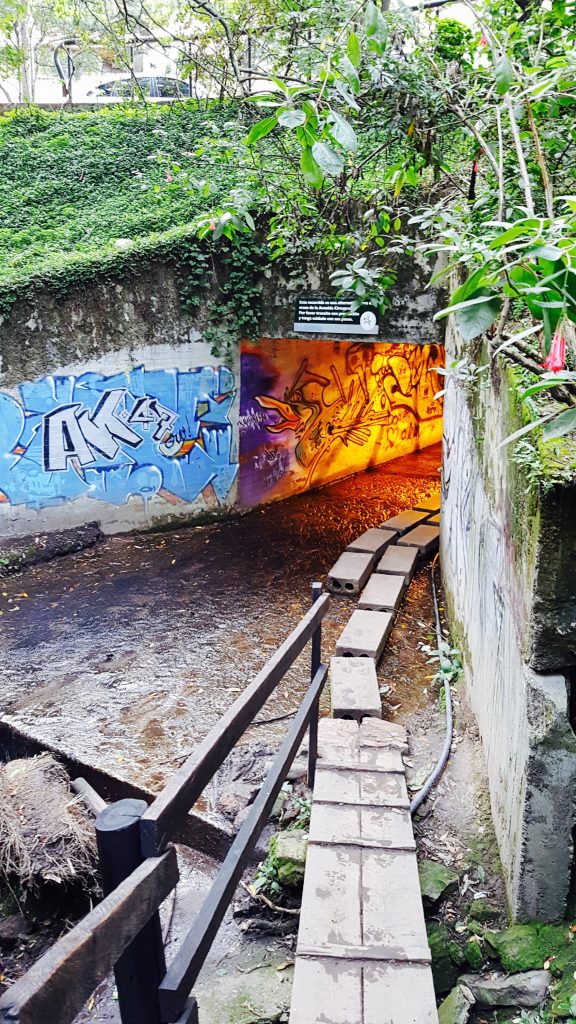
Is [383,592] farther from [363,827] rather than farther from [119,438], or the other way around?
[119,438]

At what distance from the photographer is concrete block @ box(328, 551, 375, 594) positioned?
780cm

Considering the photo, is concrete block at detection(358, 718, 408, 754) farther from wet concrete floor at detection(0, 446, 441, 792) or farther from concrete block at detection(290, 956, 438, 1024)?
concrete block at detection(290, 956, 438, 1024)

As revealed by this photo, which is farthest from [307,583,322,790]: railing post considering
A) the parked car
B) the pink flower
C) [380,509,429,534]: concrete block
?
the parked car

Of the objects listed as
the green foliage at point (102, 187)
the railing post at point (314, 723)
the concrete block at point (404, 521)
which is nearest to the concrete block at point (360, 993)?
the railing post at point (314, 723)

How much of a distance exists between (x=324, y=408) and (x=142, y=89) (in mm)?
9686

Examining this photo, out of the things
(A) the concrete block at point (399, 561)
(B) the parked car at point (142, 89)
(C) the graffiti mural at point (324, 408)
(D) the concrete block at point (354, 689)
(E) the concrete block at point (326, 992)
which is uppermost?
(B) the parked car at point (142, 89)

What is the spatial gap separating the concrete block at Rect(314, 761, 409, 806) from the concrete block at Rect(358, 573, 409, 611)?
3.11m

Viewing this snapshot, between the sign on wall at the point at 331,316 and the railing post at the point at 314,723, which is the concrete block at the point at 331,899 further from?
the sign on wall at the point at 331,316

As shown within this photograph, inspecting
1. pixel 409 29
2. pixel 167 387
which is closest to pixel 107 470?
pixel 167 387

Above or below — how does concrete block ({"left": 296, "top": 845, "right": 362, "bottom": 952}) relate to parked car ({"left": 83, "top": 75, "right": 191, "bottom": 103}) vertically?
below

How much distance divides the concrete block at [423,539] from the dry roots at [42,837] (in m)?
5.47

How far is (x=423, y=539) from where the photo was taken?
8789 millimetres

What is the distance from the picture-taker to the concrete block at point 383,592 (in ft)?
22.7

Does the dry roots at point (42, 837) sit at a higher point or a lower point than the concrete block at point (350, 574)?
lower
